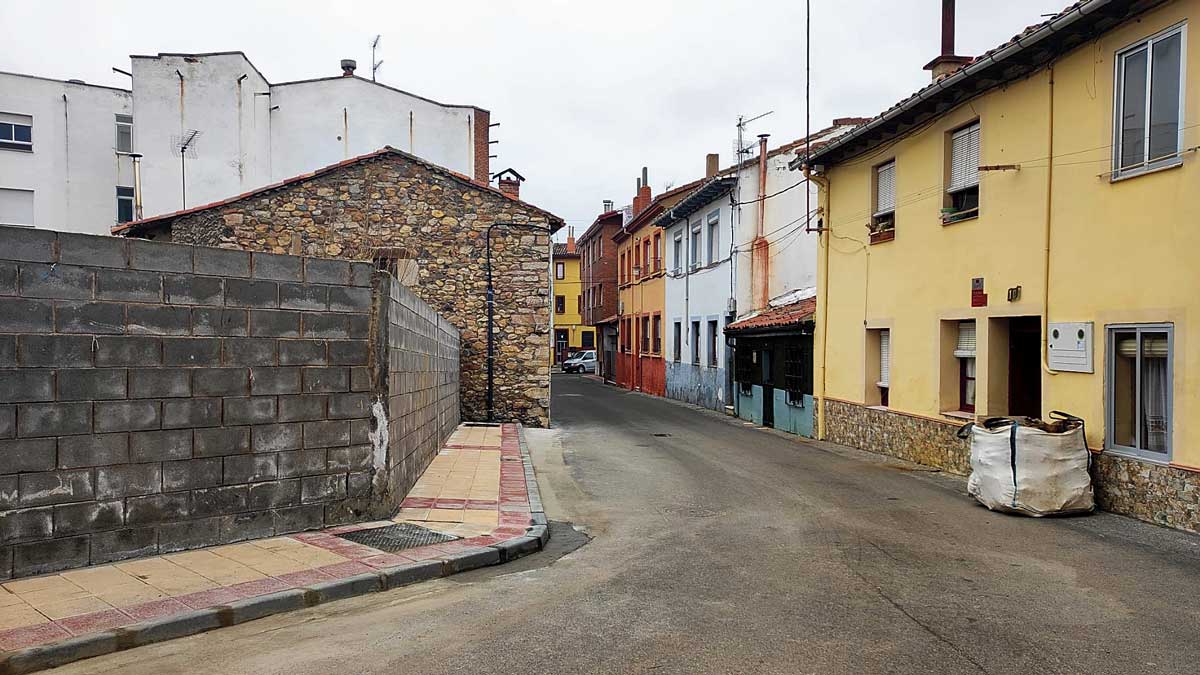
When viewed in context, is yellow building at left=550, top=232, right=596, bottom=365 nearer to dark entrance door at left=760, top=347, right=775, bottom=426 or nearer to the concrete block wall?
dark entrance door at left=760, top=347, right=775, bottom=426

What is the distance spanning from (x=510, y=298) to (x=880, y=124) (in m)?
8.94

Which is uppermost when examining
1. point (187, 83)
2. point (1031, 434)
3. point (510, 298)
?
point (187, 83)

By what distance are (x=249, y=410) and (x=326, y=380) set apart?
78 cm

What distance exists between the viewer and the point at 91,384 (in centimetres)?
626

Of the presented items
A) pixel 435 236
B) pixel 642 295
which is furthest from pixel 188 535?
pixel 642 295

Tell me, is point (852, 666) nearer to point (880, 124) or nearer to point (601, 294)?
point (880, 124)

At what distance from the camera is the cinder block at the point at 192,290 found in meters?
6.70

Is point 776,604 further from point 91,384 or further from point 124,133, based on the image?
point 124,133

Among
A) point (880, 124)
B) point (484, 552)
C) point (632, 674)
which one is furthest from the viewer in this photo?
point (880, 124)

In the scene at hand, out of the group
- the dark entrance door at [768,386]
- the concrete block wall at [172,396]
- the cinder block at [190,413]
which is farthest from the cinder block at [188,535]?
the dark entrance door at [768,386]

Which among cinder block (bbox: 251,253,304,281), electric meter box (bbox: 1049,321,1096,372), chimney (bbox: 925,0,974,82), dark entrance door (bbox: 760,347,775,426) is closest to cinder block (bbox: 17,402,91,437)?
cinder block (bbox: 251,253,304,281)

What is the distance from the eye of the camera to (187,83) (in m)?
27.9

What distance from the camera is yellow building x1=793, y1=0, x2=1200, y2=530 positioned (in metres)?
8.77

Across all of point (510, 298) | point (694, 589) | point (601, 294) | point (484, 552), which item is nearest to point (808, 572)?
point (694, 589)
